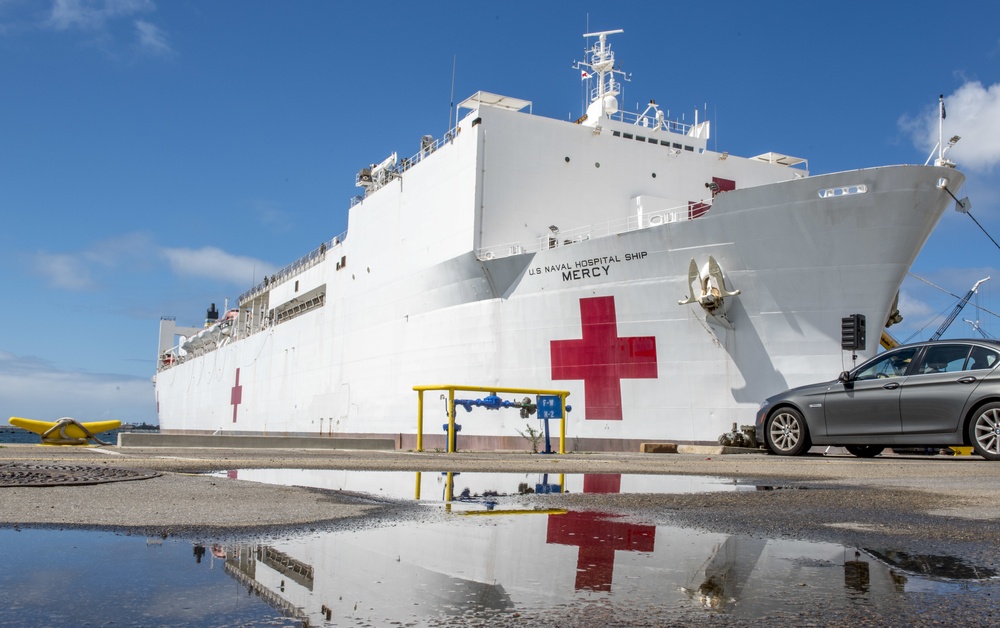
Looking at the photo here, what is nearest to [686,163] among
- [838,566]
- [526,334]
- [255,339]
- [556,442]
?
[526,334]

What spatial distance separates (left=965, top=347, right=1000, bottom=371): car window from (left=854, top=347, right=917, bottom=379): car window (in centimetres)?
56

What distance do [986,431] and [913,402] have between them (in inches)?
27.9

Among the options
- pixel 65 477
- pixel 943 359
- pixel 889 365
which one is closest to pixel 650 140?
pixel 889 365

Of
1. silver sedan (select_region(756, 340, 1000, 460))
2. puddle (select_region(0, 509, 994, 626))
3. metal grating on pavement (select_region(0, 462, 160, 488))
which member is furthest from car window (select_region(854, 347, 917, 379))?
metal grating on pavement (select_region(0, 462, 160, 488))

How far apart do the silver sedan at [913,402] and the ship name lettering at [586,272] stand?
6607 millimetres

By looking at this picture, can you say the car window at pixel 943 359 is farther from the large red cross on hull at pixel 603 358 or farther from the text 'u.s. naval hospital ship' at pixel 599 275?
the large red cross on hull at pixel 603 358

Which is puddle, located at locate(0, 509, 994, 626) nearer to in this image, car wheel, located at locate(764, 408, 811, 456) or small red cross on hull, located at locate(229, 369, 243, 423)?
car wheel, located at locate(764, 408, 811, 456)

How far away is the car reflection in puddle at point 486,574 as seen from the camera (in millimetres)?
1670

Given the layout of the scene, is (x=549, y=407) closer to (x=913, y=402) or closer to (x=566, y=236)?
(x=913, y=402)

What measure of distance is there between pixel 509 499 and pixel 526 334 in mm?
12824

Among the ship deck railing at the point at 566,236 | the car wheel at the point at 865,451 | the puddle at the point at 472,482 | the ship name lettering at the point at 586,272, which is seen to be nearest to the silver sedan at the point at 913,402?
the car wheel at the point at 865,451

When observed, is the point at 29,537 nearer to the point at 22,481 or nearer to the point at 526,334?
the point at 22,481

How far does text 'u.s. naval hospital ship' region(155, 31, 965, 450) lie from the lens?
44.5 ft

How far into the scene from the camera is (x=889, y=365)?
885 centimetres
